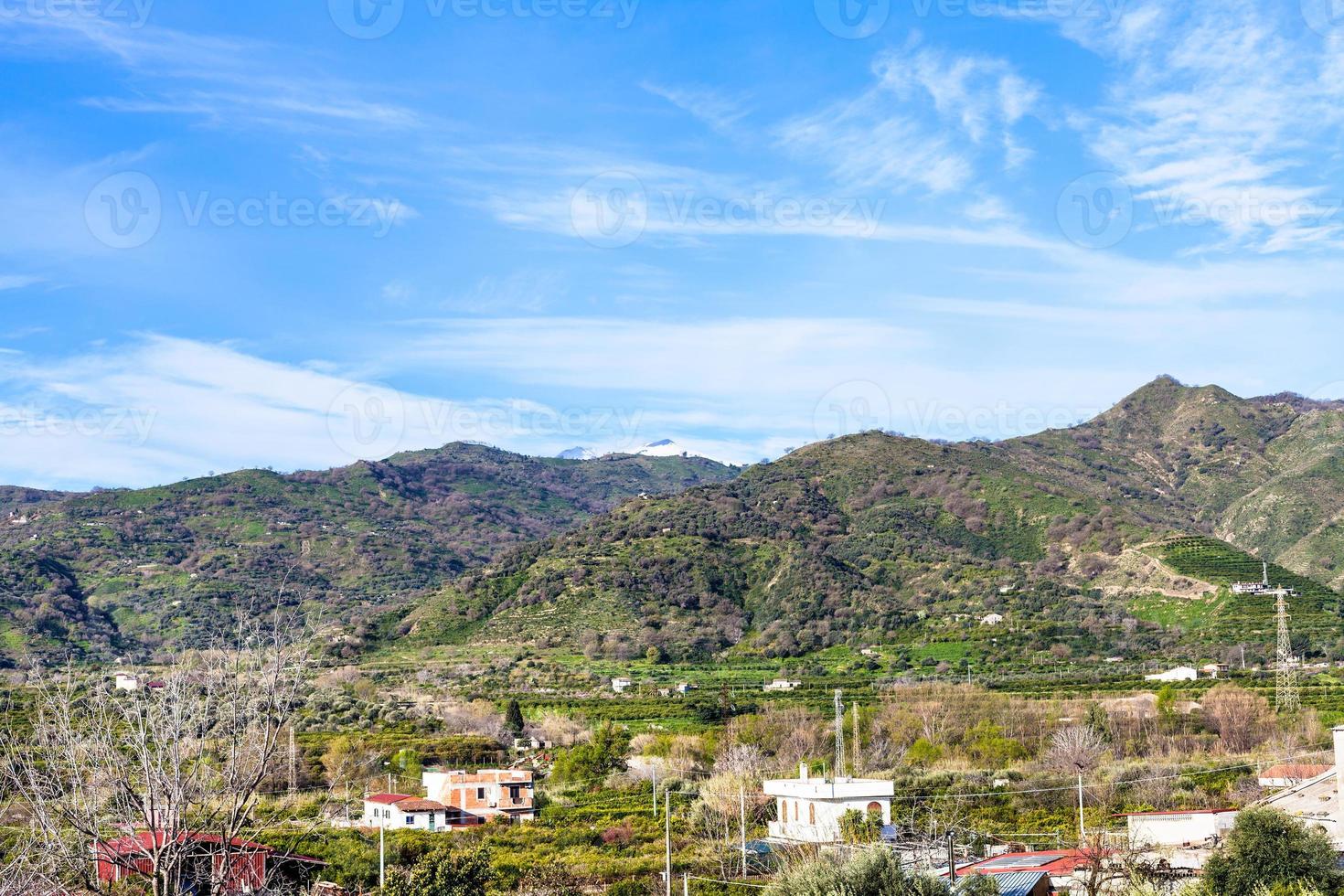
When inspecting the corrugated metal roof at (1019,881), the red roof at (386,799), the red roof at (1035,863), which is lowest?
the red roof at (386,799)

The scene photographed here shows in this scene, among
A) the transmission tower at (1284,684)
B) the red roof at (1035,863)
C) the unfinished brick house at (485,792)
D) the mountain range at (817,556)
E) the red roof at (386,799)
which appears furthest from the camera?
the mountain range at (817,556)

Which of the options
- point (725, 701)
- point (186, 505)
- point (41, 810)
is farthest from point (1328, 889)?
point (186, 505)

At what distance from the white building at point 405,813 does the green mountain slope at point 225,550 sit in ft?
148

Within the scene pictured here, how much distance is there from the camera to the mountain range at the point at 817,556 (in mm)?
81812

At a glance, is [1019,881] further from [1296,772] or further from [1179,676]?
[1179,676]

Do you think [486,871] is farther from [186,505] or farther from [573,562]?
[186,505]

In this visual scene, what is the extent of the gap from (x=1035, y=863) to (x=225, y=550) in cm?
11661

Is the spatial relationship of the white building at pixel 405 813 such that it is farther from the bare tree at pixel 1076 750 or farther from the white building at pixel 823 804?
the bare tree at pixel 1076 750

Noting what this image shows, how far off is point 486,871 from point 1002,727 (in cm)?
3289

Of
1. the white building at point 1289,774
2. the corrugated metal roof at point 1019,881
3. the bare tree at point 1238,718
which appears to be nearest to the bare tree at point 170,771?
the corrugated metal roof at point 1019,881

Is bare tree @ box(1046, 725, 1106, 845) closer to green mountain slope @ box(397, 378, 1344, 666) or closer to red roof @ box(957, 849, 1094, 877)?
red roof @ box(957, 849, 1094, 877)

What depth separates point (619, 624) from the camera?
277 feet

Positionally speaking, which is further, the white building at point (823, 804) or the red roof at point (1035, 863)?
the white building at point (823, 804)

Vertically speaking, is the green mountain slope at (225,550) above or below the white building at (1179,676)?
above
